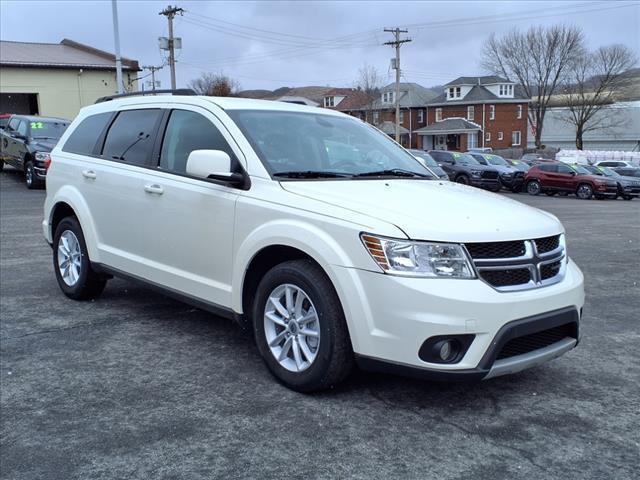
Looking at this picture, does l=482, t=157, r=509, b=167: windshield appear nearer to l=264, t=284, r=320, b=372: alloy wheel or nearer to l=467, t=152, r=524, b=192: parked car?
l=467, t=152, r=524, b=192: parked car

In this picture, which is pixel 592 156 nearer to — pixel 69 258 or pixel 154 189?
pixel 69 258

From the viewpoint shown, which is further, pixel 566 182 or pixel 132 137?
pixel 566 182

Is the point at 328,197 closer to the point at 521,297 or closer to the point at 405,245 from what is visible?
the point at 405,245

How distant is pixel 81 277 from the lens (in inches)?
236

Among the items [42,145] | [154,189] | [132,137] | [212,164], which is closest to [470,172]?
[42,145]

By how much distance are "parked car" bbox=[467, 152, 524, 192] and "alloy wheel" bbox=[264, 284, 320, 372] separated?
2643 centimetres

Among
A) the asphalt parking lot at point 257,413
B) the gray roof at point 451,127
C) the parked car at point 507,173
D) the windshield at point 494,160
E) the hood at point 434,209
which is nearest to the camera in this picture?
the asphalt parking lot at point 257,413

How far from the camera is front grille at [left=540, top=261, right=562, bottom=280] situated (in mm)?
3791

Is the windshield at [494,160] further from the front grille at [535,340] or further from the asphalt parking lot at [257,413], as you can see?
the front grille at [535,340]

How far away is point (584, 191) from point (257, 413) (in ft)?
90.5

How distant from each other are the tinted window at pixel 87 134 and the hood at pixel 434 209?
2.68m

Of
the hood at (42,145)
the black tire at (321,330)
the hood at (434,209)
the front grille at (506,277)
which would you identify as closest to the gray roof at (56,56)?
the hood at (42,145)

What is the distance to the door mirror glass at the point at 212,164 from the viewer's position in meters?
4.18

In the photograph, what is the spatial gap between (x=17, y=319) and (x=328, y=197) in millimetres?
3306
